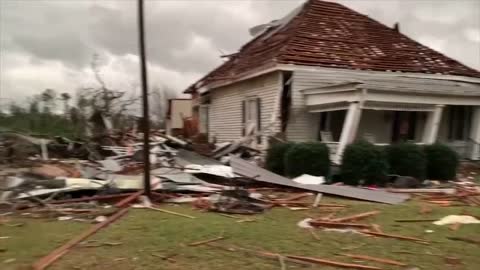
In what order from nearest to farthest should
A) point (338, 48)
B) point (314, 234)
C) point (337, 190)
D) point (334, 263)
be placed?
1. point (334, 263)
2. point (314, 234)
3. point (337, 190)
4. point (338, 48)

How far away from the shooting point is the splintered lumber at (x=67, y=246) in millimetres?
5188

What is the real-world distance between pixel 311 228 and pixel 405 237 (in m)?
1.39

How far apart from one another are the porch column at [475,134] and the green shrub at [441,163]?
4977mm

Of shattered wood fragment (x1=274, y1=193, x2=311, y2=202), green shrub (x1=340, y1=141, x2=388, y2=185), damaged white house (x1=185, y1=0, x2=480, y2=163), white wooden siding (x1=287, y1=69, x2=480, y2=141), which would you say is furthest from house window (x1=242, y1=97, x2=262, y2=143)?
shattered wood fragment (x1=274, y1=193, x2=311, y2=202)

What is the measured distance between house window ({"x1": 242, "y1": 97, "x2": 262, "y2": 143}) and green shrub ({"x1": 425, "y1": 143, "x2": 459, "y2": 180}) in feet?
20.8

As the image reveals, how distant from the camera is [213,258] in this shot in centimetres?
560

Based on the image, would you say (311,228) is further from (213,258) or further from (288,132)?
(288,132)

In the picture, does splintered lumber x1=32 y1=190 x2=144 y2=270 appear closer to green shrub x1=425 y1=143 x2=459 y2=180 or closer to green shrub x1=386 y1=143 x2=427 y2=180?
green shrub x1=386 y1=143 x2=427 y2=180

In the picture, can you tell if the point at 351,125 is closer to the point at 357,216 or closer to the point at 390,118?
the point at 390,118

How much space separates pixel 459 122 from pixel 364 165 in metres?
8.96

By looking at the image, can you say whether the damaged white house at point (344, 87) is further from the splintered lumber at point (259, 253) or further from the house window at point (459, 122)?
the splintered lumber at point (259, 253)

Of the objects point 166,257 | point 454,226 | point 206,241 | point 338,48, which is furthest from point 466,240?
point 338,48

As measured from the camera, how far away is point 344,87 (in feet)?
47.5

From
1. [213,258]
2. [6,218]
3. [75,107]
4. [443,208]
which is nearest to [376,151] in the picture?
[443,208]
